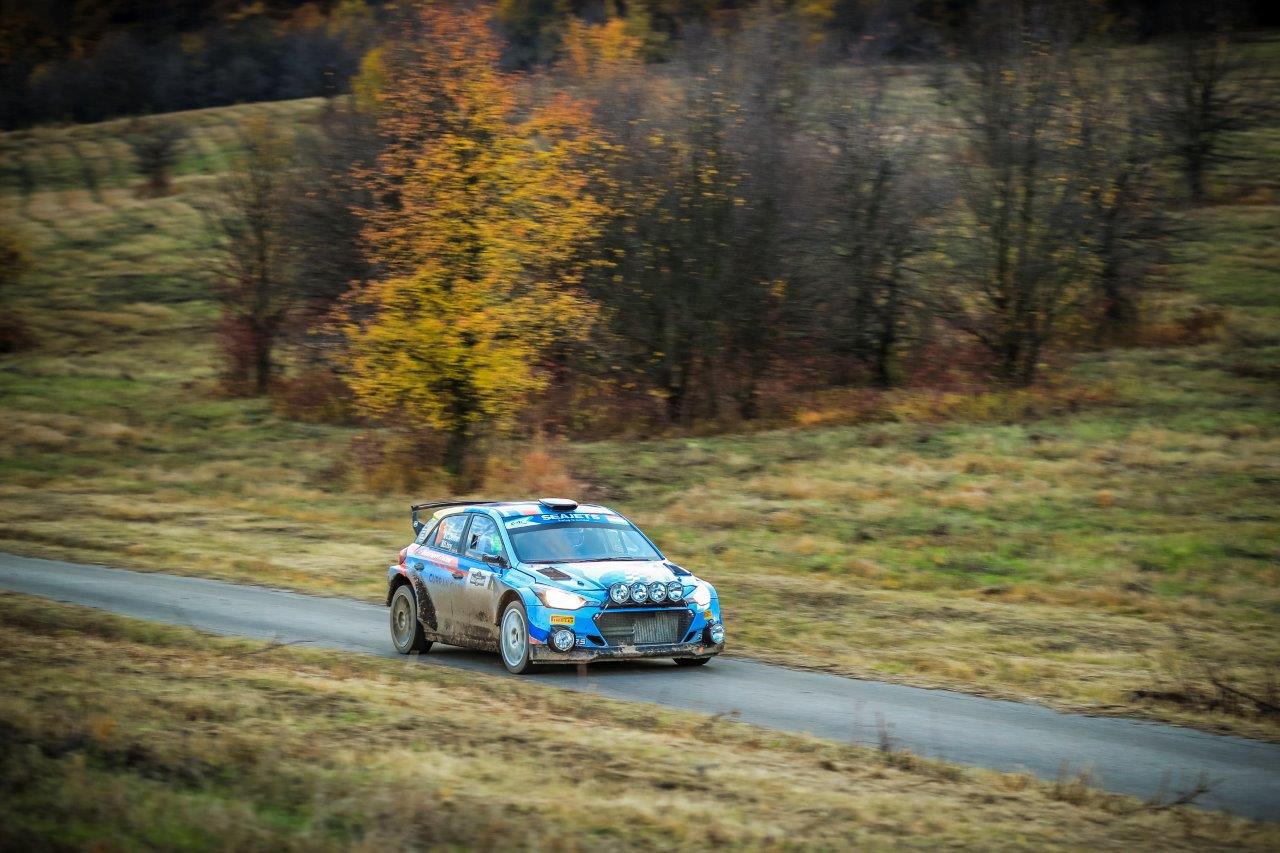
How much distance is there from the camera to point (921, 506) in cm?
2517

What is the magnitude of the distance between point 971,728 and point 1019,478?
16322 mm

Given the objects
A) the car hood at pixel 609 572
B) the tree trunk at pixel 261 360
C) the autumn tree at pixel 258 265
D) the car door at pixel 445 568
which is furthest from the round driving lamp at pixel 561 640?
the tree trunk at pixel 261 360

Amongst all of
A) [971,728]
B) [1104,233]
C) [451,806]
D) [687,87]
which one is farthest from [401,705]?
[1104,233]

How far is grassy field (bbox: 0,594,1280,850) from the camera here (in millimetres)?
6777

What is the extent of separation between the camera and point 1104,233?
39219 mm

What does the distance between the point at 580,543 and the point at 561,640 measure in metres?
1.54

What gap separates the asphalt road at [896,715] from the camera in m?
9.41

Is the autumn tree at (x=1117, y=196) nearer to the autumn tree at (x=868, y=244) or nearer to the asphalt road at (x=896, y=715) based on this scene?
the autumn tree at (x=868, y=244)

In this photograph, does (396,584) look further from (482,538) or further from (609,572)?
(609,572)

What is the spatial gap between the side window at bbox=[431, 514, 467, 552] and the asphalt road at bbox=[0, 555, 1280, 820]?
1.21 meters

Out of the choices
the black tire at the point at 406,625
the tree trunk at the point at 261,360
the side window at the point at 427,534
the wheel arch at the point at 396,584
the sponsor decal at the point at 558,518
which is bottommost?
the tree trunk at the point at 261,360

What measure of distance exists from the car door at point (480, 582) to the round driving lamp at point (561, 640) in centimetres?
97

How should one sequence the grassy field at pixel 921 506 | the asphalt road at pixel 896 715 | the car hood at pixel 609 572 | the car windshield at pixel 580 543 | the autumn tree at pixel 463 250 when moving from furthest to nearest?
the autumn tree at pixel 463 250, the grassy field at pixel 921 506, the car windshield at pixel 580 543, the car hood at pixel 609 572, the asphalt road at pixel 896 715

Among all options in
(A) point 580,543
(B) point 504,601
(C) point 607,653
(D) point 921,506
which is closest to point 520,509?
(A) point 580,543
